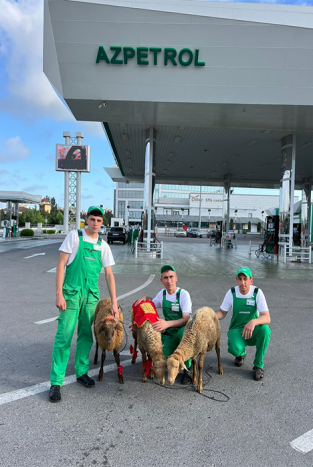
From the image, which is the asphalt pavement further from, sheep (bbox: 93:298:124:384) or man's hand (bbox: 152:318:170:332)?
man's hand (bbox: 152:318:170:332)

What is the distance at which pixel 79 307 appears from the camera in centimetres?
381

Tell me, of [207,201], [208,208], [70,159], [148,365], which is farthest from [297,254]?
[207,201]

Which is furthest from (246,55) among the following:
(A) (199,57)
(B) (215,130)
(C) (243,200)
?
(C) (243,200)

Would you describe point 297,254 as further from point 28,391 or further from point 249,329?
point 28,391

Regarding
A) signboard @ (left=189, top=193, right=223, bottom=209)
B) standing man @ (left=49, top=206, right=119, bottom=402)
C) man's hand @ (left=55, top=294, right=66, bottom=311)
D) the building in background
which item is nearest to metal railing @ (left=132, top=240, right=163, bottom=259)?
standing man @ (left=49, top=206, right=119, bottom=402)

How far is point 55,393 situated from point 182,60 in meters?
12.4

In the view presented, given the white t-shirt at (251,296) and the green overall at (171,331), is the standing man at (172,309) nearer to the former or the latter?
the green overall at (171,331)

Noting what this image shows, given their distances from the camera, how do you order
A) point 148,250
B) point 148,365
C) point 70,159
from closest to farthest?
1. point 148,365
2. point 148,250
3. point 70,159

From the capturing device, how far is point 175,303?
4.47 meters

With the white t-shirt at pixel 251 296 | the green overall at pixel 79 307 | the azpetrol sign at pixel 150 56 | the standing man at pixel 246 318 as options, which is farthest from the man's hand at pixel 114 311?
the azpetrol sign at pixel 150 56

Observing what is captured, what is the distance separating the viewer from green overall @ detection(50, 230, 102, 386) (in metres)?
3.65

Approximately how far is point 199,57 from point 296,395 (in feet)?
39.9

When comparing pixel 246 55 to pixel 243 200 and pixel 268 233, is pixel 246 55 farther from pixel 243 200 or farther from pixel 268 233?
pixel 243 200

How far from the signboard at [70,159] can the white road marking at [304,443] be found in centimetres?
5422
